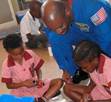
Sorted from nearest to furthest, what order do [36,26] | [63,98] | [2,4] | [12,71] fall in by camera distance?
[12,71] → [63,98] → [36,26] → [2,4]

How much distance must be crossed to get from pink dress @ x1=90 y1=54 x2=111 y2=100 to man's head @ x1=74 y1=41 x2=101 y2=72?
34mm

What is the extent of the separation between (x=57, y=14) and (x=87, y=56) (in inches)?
11.3

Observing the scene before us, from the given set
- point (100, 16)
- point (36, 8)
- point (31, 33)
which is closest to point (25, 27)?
point (31, 33)

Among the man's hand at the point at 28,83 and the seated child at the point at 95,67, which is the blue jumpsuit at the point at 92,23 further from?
the man's hand at the point at 28,83

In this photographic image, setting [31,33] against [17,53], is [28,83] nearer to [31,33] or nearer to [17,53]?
[17,53]

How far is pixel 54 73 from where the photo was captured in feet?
9.34

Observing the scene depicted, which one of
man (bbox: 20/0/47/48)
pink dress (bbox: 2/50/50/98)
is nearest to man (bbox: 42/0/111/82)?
pink dress (bbox: 2/50/50/98)

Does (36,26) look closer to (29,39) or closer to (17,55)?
(29,39)

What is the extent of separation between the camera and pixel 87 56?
1634mm

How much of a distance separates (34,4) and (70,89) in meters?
0.64

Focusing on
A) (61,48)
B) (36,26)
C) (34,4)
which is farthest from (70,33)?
(36,26)

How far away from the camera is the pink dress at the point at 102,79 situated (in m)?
1.66

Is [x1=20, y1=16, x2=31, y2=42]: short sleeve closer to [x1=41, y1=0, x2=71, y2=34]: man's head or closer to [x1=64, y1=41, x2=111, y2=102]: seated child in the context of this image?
[x1=64, y1=41, x2=111, y2=102]: seated child

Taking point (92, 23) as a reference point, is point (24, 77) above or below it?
below
